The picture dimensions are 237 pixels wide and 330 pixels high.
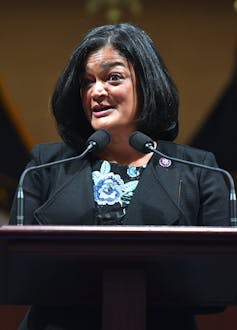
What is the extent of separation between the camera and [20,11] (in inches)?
179

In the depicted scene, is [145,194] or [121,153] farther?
[121,153]

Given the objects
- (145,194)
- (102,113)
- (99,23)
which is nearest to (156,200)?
(145,194)

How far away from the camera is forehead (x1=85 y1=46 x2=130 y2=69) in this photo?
261cm

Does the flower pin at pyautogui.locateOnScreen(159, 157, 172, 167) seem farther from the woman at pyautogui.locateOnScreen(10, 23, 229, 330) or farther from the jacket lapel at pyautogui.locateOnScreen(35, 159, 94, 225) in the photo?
the jacket lapel at pyautogui.locateOnScreen(35, 159, 94, 225)

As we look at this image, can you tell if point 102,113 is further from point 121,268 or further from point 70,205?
point 121,268

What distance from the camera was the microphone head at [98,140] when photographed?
245 centimetres

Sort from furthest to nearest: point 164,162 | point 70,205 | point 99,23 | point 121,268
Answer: point 99,23
point 164,162
point 70,205
point 121,268

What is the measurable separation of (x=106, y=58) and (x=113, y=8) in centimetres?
182

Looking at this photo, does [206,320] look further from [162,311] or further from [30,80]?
[30,80]

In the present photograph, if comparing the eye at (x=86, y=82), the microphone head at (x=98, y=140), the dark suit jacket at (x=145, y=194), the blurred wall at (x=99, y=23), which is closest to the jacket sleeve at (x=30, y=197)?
the dark suit jacket at (x=145, y=194)

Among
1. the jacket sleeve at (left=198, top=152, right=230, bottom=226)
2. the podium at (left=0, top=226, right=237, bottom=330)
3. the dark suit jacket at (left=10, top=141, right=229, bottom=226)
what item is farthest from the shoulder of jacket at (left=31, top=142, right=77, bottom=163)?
the podium at (left=0, top=226, right=237, bottom=330)

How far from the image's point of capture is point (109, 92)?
8.45ft

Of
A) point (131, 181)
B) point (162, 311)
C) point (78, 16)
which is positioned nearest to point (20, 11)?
point (78, 16)

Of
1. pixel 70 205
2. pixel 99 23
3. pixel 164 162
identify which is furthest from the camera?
pixel 99 23
